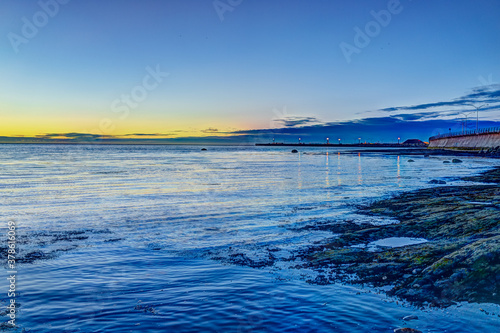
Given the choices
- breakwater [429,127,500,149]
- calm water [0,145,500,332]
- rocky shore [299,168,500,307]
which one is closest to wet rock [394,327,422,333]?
calm water [0,145,500,332]

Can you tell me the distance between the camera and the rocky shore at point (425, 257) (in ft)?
23.6

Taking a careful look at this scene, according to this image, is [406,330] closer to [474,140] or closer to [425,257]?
[425,257]

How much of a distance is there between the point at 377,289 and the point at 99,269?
254 inches

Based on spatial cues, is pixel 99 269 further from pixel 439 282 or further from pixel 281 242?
pixel 439 282

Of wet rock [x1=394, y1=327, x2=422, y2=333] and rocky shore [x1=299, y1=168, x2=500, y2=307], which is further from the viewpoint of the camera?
rocky shore [x1=299, y1=168, x2=500, y2=307]

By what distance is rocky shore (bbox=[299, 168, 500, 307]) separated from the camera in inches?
283

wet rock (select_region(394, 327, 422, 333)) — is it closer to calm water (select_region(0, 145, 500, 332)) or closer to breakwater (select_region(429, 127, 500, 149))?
calm water (select_region(0, 145, 500, 332))

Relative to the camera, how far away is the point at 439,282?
24.5ft

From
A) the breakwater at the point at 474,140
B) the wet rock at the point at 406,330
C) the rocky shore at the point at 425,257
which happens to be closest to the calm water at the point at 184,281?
the wet rock at the point at 406,330

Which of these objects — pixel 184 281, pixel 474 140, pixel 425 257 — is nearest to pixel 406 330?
pixel 425 257

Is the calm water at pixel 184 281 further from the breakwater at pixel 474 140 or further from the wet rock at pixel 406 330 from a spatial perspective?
the breakwater at pixel 474 140

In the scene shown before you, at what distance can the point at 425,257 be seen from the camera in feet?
28.8

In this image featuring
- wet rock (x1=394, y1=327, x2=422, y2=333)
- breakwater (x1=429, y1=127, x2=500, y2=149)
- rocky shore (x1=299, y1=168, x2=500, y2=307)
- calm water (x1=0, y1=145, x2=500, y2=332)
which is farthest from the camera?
breakwater (x1=429, y1=127, x2=500, y2=149)

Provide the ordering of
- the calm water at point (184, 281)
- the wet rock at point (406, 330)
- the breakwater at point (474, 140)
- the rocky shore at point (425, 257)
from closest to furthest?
the wet rock at point (406, 330) < the calm water at point (184, 281) < the rocky shore at point (425, 257) < the breakwater at point (474, 140)
